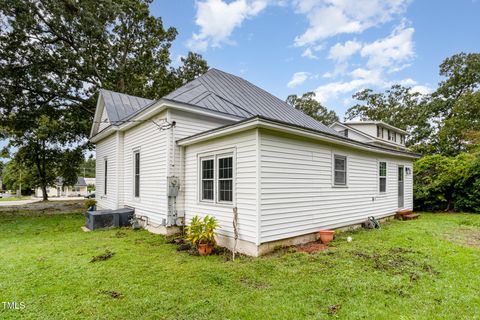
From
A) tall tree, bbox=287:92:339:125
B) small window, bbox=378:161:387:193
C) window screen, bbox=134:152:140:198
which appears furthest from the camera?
tall tree, bbox=287:92:339:125

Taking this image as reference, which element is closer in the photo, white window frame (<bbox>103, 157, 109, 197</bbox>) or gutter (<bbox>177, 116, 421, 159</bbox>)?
gutter (<bbox>177, 116, 421, 159</bbox>)

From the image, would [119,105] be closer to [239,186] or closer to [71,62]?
[71,62]

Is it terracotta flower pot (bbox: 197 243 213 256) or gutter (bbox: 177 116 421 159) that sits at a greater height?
gutter (bbox: 177 116 421 159)

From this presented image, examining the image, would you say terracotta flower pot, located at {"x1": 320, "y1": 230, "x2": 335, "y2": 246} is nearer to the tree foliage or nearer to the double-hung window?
the double-hung window

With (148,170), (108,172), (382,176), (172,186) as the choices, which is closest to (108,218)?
(148,170)

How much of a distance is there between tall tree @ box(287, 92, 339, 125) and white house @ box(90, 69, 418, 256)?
23703 mm

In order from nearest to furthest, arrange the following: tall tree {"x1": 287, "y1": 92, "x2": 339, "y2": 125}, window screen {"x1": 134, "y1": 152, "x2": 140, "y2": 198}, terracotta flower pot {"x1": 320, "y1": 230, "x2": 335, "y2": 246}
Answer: terracotta flower pot {"x1": 320, "y1": 230, "x2": 335, "y2": 246} → window screen {"x1": 134, "y1": 152, "x2": 140, "y2": 198} → tall tree {"x1": 287, "y1": 92, "x2": 339, "y2": 125}

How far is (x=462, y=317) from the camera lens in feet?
9.80

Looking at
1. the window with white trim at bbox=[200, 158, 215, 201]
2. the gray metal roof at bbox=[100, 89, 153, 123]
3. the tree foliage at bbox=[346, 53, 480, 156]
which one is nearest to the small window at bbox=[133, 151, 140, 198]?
the gray metal roof at bbox=[100, 89, 153, 123]

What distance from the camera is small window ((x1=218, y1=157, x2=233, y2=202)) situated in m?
6.01

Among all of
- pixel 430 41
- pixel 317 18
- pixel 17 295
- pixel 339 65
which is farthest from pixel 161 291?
pixel 339 65

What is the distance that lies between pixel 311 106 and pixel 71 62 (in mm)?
26953

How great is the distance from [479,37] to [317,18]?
19.0 m

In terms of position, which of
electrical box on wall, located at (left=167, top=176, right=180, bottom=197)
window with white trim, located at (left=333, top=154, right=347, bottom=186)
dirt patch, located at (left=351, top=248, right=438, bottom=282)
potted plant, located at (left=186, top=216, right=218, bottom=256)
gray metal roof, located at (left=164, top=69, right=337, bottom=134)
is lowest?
dirt patch, located at (left=351, top=248, right=438, bottom=282)
